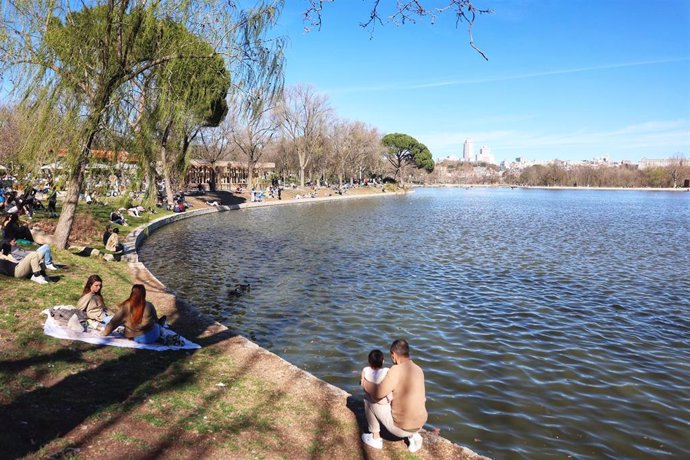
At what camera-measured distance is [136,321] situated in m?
8.60

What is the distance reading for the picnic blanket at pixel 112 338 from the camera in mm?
8266

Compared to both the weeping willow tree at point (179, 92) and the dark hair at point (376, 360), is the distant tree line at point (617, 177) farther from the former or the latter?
the dark hair at point (376, 360)

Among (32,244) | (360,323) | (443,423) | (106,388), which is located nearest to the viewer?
(106,388)

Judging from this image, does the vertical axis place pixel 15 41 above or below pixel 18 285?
above

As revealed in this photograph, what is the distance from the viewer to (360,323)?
39.9 feet

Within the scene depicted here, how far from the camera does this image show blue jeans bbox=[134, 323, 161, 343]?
28.0ft

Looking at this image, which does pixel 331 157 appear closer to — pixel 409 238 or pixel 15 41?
pixel 409 238

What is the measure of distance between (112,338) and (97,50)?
8406 mm

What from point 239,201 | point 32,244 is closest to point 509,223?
point 239,201

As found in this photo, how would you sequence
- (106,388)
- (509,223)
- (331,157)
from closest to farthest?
(106,388) → (509,223) → (331,157)

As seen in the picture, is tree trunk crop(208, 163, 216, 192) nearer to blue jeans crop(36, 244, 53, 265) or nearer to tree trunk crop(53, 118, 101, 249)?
tree trunk crop(53, 118, 101, 249)

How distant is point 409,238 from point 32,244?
777 inches

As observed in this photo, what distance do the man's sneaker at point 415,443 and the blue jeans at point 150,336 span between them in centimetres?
511

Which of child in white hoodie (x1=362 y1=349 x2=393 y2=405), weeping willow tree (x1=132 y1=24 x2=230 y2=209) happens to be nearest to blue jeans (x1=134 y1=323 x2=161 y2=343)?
child in white hoodie (x1=362 y1=349 x2=393 y2=405)
